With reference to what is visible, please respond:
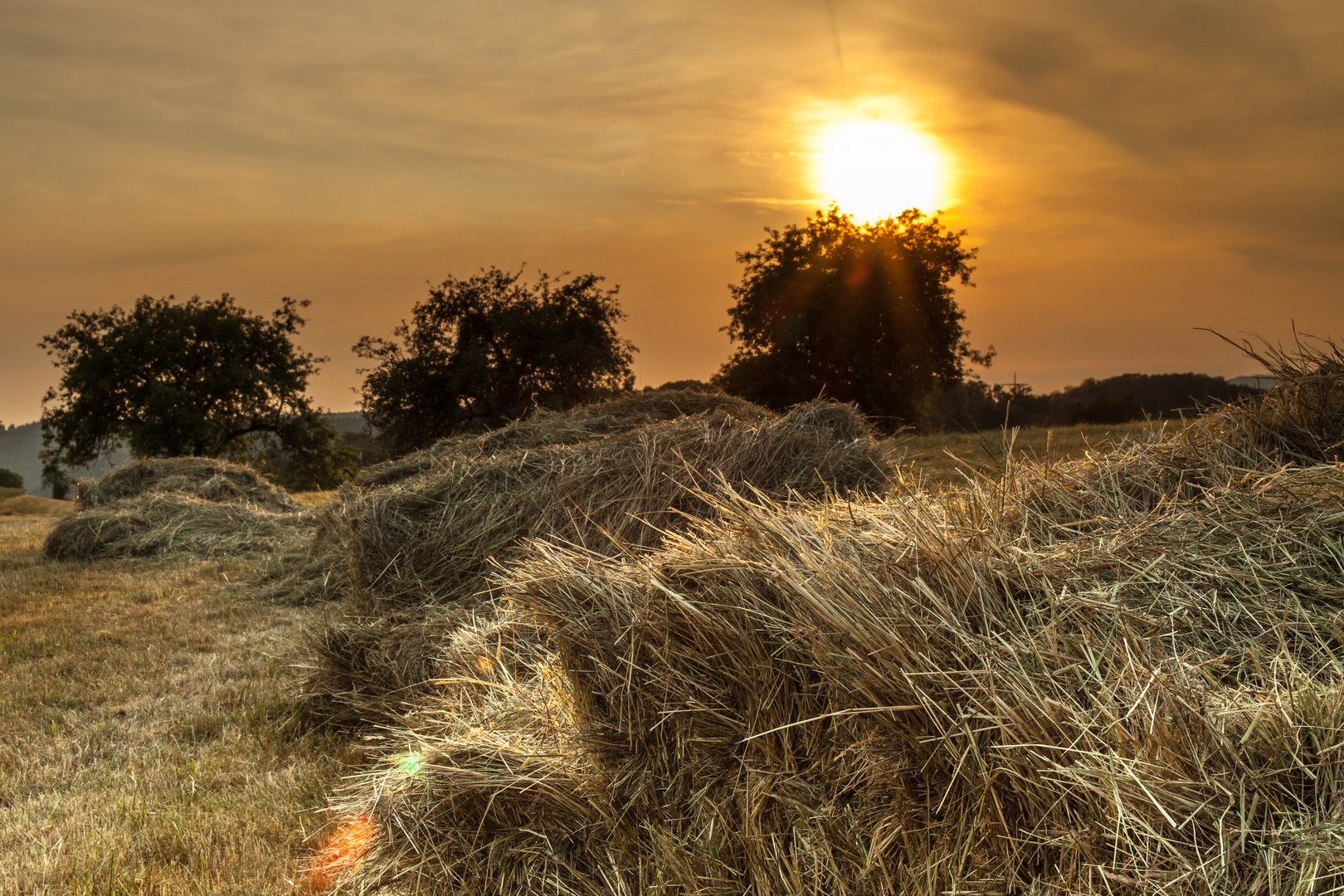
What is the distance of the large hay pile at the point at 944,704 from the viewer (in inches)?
49.8

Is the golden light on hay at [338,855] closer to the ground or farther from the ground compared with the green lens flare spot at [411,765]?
closer to the ground

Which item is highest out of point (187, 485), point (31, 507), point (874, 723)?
point (874, 723)

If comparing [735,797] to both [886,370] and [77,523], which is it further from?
[886,370]

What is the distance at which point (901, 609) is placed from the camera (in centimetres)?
166

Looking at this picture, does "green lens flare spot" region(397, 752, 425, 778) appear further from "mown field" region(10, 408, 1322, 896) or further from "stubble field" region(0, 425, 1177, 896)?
"stubble field" region(0, 425, 1177, 896)

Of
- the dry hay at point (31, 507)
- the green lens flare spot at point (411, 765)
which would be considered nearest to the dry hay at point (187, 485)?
the green lens flare spot at point (411, 765)

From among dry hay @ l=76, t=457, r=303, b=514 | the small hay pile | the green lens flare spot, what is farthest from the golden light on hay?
dry hay @ l=76, t=457, r=303, b=514

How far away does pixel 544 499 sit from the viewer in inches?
227

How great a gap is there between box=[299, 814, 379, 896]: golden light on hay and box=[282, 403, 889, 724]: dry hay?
172 cm

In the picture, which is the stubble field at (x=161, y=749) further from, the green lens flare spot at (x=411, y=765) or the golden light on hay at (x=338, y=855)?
the green lens flare spot at (x=411, y=765)

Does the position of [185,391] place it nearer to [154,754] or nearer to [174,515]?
[174,515]

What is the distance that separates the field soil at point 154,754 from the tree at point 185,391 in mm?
24610

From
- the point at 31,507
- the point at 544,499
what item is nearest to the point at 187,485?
the point at 544,499

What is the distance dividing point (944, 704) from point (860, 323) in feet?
93.6
